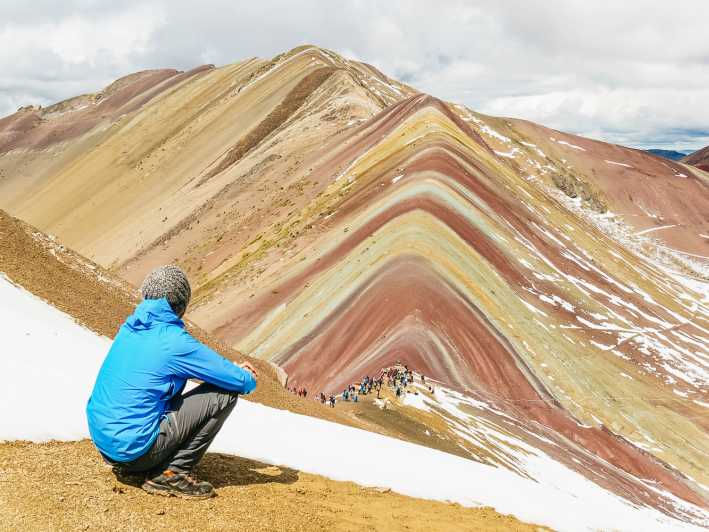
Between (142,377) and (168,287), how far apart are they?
34.9 inches

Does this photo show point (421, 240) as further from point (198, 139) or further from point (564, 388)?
point (198, 139)

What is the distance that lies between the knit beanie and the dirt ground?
1846mm

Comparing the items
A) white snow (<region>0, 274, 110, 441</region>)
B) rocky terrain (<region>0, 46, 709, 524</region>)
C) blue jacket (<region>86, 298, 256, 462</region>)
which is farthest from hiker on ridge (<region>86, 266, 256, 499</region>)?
rocky terrain (<region>0, 46, 709, 524</region>)

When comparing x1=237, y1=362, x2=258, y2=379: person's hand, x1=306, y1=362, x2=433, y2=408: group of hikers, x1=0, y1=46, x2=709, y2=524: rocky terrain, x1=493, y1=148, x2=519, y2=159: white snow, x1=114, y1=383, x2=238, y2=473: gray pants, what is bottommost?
x1=114, y1=383, x2=238, y2=473: gray pants

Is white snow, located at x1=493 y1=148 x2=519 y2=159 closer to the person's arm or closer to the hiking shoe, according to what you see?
the person's arm

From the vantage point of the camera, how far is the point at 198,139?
324 feet

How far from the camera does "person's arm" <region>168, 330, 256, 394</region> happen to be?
19.2ft

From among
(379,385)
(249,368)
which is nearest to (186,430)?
(249,368)

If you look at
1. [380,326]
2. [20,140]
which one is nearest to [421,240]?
[380,326]

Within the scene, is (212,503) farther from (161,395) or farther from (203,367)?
(203,367)

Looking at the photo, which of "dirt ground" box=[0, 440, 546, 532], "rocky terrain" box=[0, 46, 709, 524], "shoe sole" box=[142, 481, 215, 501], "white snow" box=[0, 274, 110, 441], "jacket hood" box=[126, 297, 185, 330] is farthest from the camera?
"rocky terrain" box=[0, 46, 709, 524]

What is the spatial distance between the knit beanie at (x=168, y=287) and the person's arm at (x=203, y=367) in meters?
0.33

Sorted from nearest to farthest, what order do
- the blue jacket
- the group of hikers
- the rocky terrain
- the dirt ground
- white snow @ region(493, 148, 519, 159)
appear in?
the dirt ground
the blue jacket
the group of hikers
the rocky terrain
white snow @ region(493, 148, 519, 159)

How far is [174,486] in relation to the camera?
616 cm
